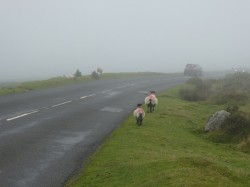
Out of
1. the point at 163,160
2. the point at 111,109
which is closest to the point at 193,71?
the point at 111,109

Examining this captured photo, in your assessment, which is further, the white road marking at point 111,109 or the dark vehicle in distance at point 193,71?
the dark vehicle in distance at point 193,71

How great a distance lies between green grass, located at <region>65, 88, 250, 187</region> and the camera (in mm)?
11188

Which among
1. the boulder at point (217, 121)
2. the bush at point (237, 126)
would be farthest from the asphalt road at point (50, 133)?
the bush at point (237, 126)

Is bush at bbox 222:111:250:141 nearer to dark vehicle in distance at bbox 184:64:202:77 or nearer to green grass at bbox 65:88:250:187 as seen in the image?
green grass at bbox 65:88:250:187

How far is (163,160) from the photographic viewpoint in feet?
43.1

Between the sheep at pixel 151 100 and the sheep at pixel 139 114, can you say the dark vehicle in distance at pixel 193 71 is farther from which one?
the sheep at pixel 139 114

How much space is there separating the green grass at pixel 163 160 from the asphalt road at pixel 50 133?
0.73m

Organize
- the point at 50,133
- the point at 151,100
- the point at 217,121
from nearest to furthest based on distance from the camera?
the point at 50,133 < the point at 217,121 < the point at 151,100

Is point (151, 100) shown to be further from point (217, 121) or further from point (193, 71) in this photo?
point (193, 71)

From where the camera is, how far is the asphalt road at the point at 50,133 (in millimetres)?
12759

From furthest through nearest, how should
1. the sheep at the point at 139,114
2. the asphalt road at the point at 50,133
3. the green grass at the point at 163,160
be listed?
the sheep at the point at 139,114 → the asphalt road at the point at 50,133 → the green grass at the point at 163,160

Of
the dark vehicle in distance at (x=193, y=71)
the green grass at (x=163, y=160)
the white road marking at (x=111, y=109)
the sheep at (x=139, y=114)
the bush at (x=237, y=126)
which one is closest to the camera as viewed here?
the green grass at (x=163, y=160)

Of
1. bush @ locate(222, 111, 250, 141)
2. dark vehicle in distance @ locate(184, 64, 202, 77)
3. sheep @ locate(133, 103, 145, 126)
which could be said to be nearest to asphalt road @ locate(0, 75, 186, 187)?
sheep @ locate(133, 103, 145, 126)

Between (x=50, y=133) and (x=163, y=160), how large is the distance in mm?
6924
